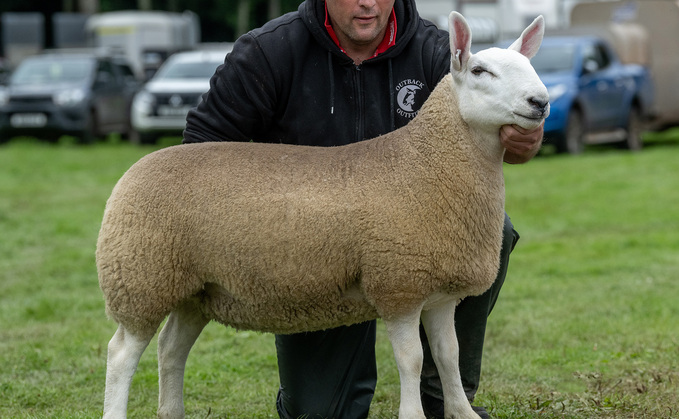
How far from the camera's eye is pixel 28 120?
1741 cm

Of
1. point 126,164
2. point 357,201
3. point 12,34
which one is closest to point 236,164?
point 357,201

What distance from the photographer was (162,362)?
13.0ft

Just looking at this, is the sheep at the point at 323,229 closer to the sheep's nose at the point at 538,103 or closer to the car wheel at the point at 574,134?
the sheep's nose at the point at 538,103

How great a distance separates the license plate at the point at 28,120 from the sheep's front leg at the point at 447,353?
48.1 feet

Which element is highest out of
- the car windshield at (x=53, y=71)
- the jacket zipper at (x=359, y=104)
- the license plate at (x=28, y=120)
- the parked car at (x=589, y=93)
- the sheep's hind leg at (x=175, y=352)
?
the jacket zipper at (x=359, y=104)

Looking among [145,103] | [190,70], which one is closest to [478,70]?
[145,103]

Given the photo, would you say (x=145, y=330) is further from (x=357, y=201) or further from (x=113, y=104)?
(x=113, y=104)

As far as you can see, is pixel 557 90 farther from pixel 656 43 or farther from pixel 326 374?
pixel 326 374

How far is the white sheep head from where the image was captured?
130 inches

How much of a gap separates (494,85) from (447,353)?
1.08 m

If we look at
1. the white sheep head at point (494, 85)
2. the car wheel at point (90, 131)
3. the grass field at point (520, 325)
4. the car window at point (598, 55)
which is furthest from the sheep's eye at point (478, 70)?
the car wheel at point (90, 131)

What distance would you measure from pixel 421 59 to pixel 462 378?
1.38 metres

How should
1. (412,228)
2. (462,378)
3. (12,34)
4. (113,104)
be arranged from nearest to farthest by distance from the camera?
1. (412,228)
2. (462,378)
3. (113,104)
4. (12,34)

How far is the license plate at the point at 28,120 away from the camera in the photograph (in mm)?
17314
